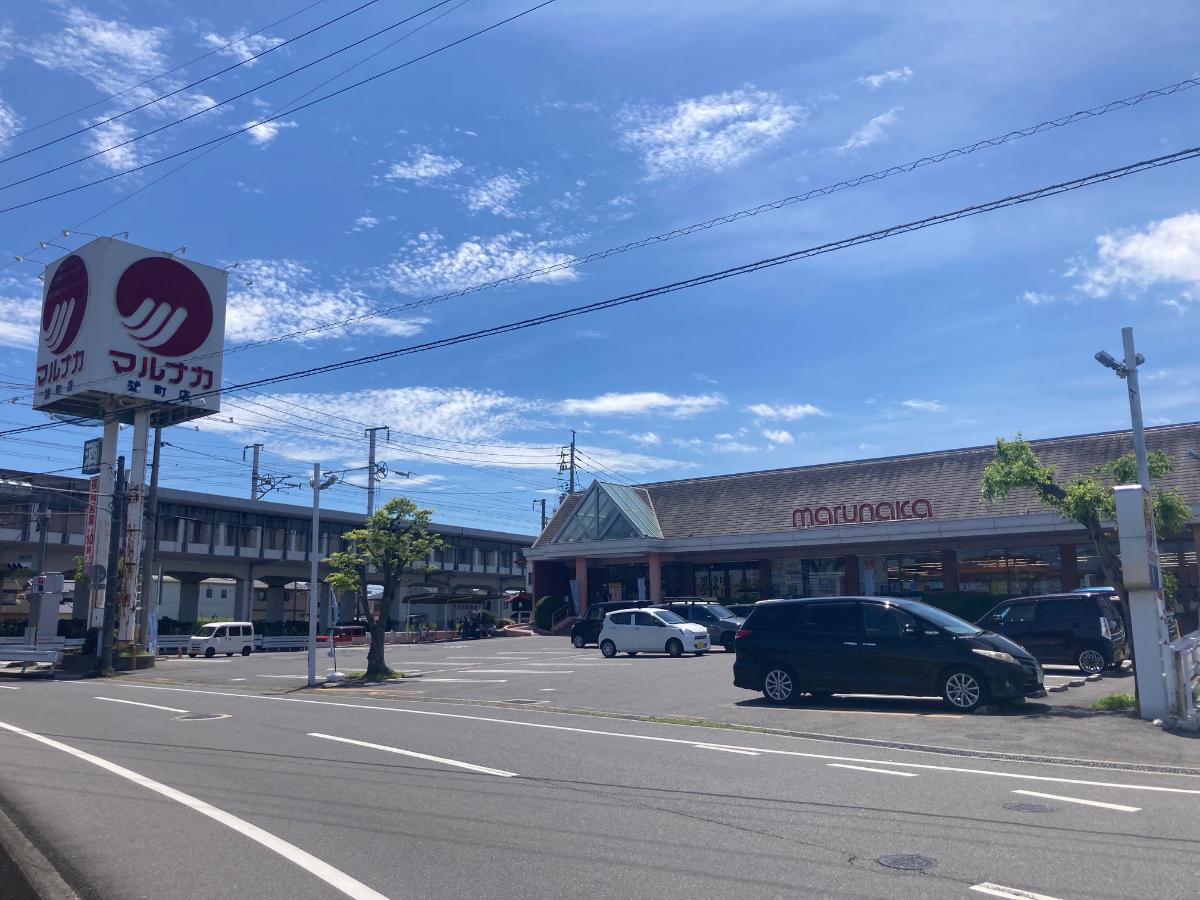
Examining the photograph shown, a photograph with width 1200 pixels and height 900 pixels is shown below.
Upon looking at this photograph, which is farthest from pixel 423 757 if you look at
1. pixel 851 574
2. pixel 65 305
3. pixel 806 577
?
pixel 65 305

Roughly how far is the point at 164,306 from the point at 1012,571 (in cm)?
3495

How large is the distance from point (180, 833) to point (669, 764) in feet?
16.0

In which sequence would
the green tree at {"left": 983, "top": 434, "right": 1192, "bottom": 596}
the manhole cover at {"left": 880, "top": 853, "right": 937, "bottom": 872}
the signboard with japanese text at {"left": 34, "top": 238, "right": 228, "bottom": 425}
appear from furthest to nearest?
the signboard with japanese text at {"left": 34, "top": 238, "right": 228, "bottom": 425}
the green tree at {"left": 983, "top": 434, "right": 1192, "bottom": 596}
the manhole cover at {"left": 880, "top": 853, "right": 937, "bottom": 872}

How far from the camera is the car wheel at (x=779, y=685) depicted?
50.6ft

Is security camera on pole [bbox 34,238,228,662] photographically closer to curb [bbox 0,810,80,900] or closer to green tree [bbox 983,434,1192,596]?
green tree [bbox 983,434,1192,596]

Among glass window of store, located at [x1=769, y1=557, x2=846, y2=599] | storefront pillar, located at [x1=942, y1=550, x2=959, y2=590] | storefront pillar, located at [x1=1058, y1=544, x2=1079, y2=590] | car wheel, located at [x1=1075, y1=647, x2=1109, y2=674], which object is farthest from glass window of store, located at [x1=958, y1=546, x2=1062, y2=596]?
car wheel, located at [x1=1075, y1=647, x2=1109, y2=674]

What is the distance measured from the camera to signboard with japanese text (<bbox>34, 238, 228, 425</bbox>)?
35688 millimetres

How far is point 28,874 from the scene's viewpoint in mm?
5922

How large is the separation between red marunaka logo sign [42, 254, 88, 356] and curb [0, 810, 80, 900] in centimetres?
3426

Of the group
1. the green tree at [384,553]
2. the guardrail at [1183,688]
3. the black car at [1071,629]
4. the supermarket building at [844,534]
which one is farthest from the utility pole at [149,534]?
the guardrail at [1183,688]

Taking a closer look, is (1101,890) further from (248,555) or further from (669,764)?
(248,555)

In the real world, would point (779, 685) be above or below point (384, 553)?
below

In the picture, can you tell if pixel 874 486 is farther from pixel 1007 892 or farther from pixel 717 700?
pixel 1007 892

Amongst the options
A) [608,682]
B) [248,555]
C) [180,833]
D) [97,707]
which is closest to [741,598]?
[608,682]
